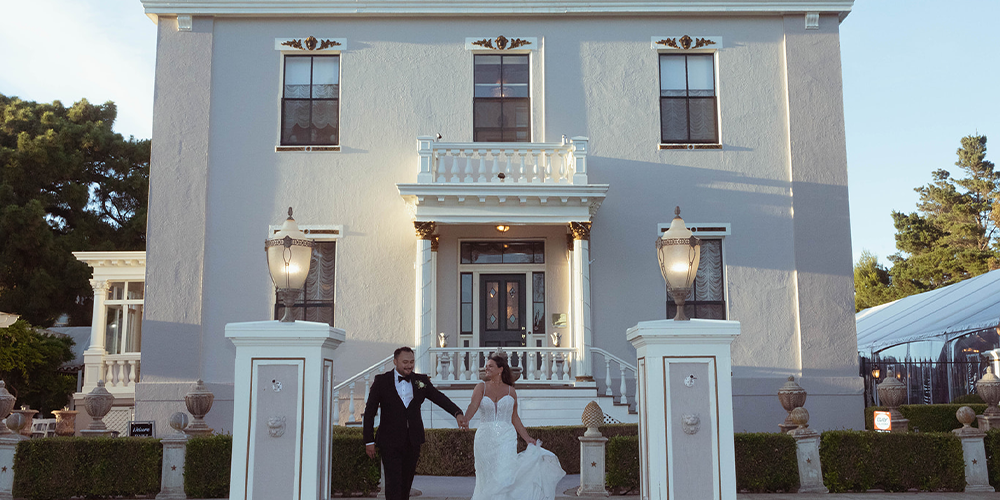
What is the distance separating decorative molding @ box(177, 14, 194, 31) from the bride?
11739mm

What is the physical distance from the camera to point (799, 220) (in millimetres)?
16828

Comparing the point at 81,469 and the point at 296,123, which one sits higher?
the point at 296,123

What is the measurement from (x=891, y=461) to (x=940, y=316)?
47.9 feet

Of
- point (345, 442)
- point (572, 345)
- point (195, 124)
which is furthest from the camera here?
point (195, 124)

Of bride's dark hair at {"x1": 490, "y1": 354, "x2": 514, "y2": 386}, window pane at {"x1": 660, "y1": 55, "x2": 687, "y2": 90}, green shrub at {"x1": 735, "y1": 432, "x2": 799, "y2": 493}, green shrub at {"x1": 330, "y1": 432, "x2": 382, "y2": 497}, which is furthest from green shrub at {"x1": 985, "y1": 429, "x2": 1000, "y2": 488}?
window pane at {"x1": 660, "y1": 55, "x2": 687, "y2": 90}

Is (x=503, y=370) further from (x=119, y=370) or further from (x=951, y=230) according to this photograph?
(x=951, y=230)

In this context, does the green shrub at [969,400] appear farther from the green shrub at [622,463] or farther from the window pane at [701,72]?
the green shrub at [622,463]

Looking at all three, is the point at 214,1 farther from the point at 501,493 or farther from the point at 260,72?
the point at 501,493

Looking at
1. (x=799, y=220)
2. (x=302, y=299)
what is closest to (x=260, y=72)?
(x=302, y=299)

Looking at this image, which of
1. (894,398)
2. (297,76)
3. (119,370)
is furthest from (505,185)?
(119,370)

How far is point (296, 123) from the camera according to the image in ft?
56.9

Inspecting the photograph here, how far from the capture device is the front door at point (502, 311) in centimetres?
1697

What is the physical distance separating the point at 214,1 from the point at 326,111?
2.97 m

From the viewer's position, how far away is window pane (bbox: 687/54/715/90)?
17484 millimetres
